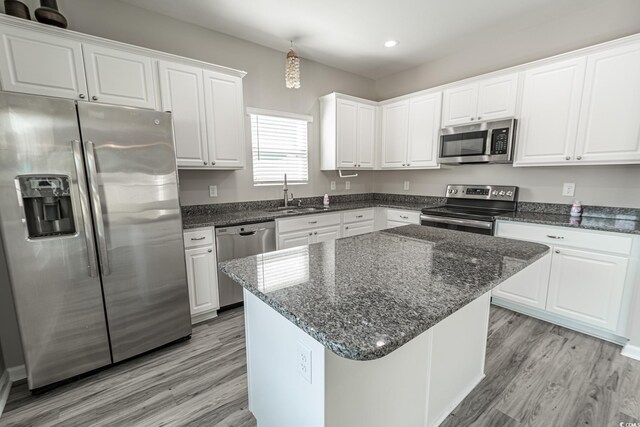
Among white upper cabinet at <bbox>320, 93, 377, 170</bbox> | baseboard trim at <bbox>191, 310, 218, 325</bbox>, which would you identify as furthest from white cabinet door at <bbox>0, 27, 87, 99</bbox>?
white upper cabinet at <bbox>320, 93, 377, 170</bbox>

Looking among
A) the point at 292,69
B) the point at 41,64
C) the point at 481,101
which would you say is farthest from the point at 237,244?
the point at 481,101

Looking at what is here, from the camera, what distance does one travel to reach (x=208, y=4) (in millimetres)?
2408

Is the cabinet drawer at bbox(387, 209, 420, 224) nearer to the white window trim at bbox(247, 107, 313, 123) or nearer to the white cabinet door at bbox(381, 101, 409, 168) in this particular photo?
the white cabinet door at bbox(381, 101, 409, 168)

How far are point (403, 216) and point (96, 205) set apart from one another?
3.06 meters

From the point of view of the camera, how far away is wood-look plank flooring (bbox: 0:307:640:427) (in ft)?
5.14

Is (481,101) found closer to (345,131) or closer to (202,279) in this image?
(345,131)

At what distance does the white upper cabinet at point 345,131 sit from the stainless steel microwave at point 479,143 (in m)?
1.04

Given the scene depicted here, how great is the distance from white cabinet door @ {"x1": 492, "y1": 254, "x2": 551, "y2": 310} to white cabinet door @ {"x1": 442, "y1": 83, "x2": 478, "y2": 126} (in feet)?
5.40

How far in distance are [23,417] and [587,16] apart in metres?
5.17

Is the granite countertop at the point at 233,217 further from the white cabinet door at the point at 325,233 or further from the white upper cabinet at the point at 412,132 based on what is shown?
the white upper cabinet at the point at 412,132

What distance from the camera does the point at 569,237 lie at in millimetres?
2316

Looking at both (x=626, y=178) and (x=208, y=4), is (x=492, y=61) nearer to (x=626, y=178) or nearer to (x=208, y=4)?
(x=626, y=178)

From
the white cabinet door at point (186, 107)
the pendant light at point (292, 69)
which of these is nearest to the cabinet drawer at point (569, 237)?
the pendant light at point (292, 69)

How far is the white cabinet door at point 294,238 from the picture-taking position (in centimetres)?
299
